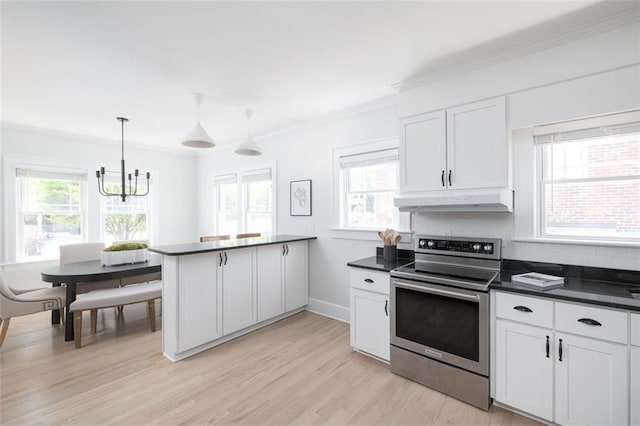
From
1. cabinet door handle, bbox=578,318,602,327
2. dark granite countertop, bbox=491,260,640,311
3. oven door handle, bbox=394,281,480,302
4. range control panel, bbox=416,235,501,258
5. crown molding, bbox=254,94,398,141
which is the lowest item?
cabinet door handle, bbox=578,318,602,327

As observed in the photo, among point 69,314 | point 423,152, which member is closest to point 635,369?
point 423,152

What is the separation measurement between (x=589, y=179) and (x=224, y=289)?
3286mm

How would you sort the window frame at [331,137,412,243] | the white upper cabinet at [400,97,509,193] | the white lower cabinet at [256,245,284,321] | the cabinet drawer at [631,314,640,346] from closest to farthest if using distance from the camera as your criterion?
the cabinet drawer at [631,314,640,346]
the white upper cabinet at [400,97,509,193]
the window frame at [331,137,412,243]
the white lower cabinet at [256,245,284,321]

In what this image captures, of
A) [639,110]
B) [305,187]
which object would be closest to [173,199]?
[305,187]

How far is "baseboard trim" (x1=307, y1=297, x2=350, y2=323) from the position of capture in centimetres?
360

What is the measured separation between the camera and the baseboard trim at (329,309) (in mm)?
3603

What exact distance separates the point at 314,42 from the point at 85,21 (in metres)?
1.51

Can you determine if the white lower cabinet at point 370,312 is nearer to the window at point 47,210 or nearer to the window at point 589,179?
the window at point 589,179

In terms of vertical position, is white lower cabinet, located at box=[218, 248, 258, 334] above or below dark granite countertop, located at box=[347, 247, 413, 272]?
below

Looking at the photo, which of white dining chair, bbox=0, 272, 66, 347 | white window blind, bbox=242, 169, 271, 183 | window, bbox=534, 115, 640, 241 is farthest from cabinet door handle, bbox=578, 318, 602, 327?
white dining chair, bbox=0, 272, 66, 347

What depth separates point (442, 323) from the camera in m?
2.19

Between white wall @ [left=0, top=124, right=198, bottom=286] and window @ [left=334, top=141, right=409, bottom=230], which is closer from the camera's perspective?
window @ [left=334, top=141, right=409, bottom=230]

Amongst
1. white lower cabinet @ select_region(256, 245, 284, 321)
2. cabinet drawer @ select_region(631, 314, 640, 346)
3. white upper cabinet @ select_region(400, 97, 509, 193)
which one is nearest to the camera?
cabinet drawer @ select_region(631, 314, 640, 346)

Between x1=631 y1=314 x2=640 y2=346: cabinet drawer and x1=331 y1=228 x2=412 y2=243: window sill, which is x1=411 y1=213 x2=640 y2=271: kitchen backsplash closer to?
x1=331 y1=228 x2=412 y2=243: window sill
